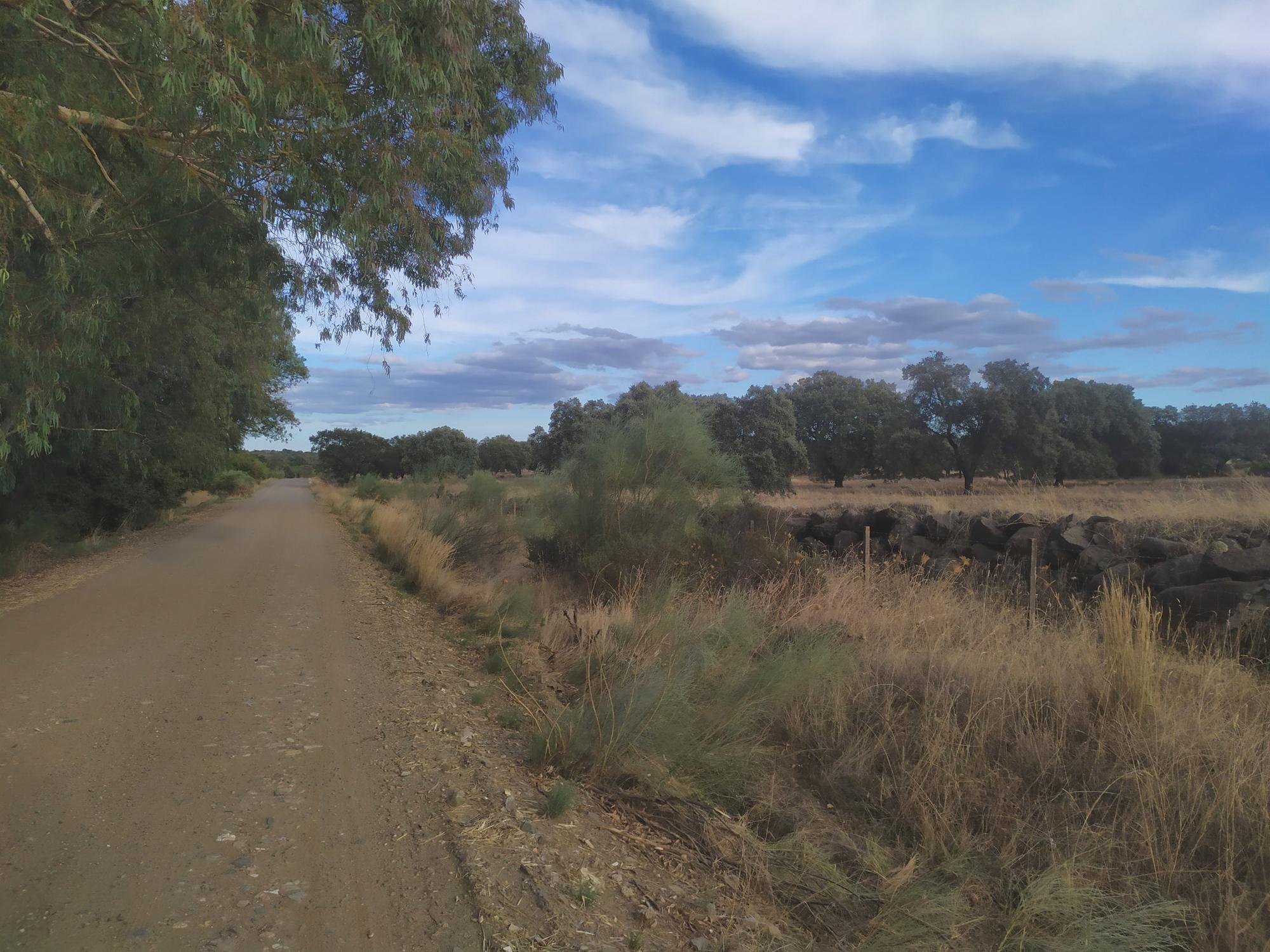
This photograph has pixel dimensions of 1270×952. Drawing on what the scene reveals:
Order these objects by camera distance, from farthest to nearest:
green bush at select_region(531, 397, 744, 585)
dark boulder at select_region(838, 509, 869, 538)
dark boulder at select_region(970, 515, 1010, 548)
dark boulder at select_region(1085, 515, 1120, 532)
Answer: dark boulder at select_region(838, 509, 869, 538)
dark boulder at select_region(970, 515, 1010, 548)
dark boulder at select_region(1085, 515, 1120, 532)
green bush at select_region(531, 397, 744, 585)

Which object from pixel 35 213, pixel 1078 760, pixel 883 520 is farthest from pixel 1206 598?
pixel 35 213

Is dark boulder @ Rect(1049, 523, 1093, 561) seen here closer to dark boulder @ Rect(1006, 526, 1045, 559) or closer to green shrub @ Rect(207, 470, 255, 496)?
dark boulder @ Rect(1006, 526, 1045, 559)

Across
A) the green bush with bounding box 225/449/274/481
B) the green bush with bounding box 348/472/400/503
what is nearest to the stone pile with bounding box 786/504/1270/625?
the green bush with bounding box 348/472/400/503

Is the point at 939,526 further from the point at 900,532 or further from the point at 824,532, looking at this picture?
the point at 824,532

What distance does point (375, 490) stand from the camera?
128ft

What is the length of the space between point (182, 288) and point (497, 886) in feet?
27.4

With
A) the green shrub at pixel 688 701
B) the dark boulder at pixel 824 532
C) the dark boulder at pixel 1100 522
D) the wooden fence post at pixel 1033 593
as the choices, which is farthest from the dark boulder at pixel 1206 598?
the dark boulder at pixel 824 532

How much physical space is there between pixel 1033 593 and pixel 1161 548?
10.4 ft

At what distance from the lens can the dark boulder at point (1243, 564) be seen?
28.5 feet

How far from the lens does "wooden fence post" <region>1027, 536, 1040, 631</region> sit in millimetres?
8016

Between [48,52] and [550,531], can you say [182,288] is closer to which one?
[48,52]

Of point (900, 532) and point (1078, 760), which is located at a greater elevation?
point (900, 532)

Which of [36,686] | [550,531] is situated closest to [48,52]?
[36,686]

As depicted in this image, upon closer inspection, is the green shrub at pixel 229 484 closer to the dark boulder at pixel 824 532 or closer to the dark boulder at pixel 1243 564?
the dark boulder at pixel 824 532
